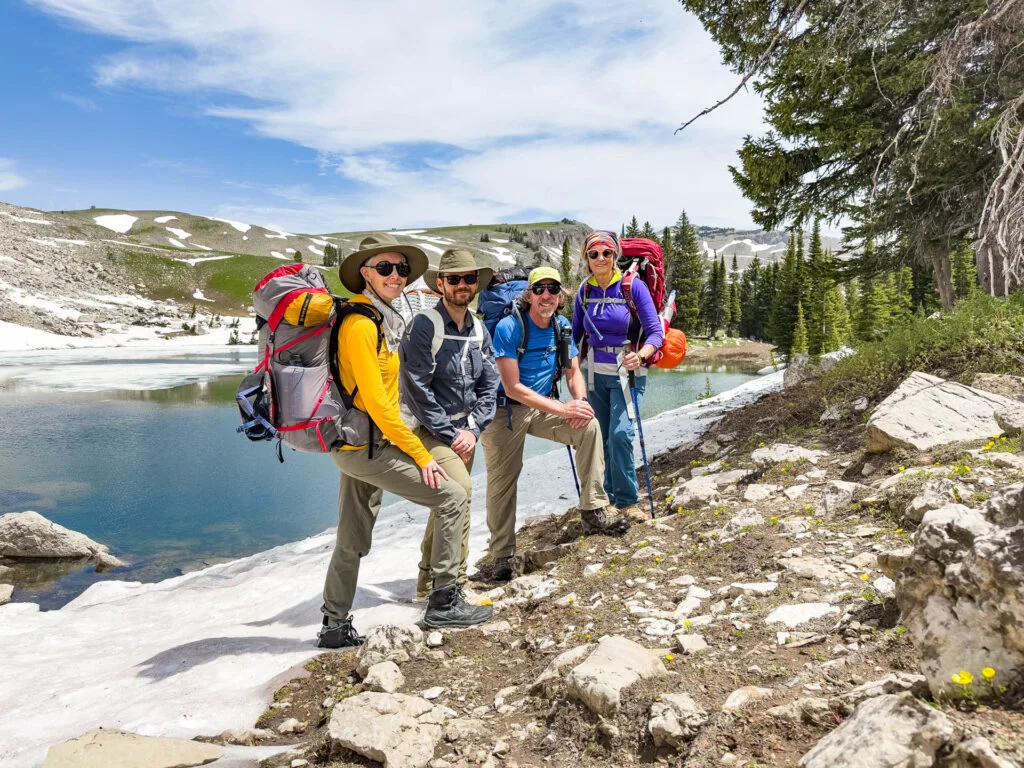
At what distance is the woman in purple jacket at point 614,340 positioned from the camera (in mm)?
6020

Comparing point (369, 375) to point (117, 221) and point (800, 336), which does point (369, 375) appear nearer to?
point (800, 336)

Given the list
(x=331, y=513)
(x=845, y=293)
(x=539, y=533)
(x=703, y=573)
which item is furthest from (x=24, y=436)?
(x=845, y=293)

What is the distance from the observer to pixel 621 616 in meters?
4.03

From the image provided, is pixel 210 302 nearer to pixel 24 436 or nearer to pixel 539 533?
pixel 24 436

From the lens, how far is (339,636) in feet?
15.2

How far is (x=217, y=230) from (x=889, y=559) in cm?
19463

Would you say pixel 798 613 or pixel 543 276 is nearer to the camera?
pixel 798 613

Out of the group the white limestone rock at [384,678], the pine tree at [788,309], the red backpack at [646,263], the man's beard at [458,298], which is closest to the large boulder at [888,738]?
the white limestone rock at [384,678]

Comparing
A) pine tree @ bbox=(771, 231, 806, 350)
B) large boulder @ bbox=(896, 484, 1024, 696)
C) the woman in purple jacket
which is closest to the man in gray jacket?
the woman in purple jacket

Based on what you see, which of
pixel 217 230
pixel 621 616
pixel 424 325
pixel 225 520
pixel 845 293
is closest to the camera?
pixel 621 616

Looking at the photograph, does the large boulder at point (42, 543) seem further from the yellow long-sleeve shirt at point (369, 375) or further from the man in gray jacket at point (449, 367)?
the yellow long-sleeve shirt at point (369, 375)

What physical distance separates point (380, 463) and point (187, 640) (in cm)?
276

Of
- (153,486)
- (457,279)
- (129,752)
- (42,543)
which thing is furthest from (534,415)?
(153,486)

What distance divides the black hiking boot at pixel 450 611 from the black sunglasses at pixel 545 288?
2.50 metres
